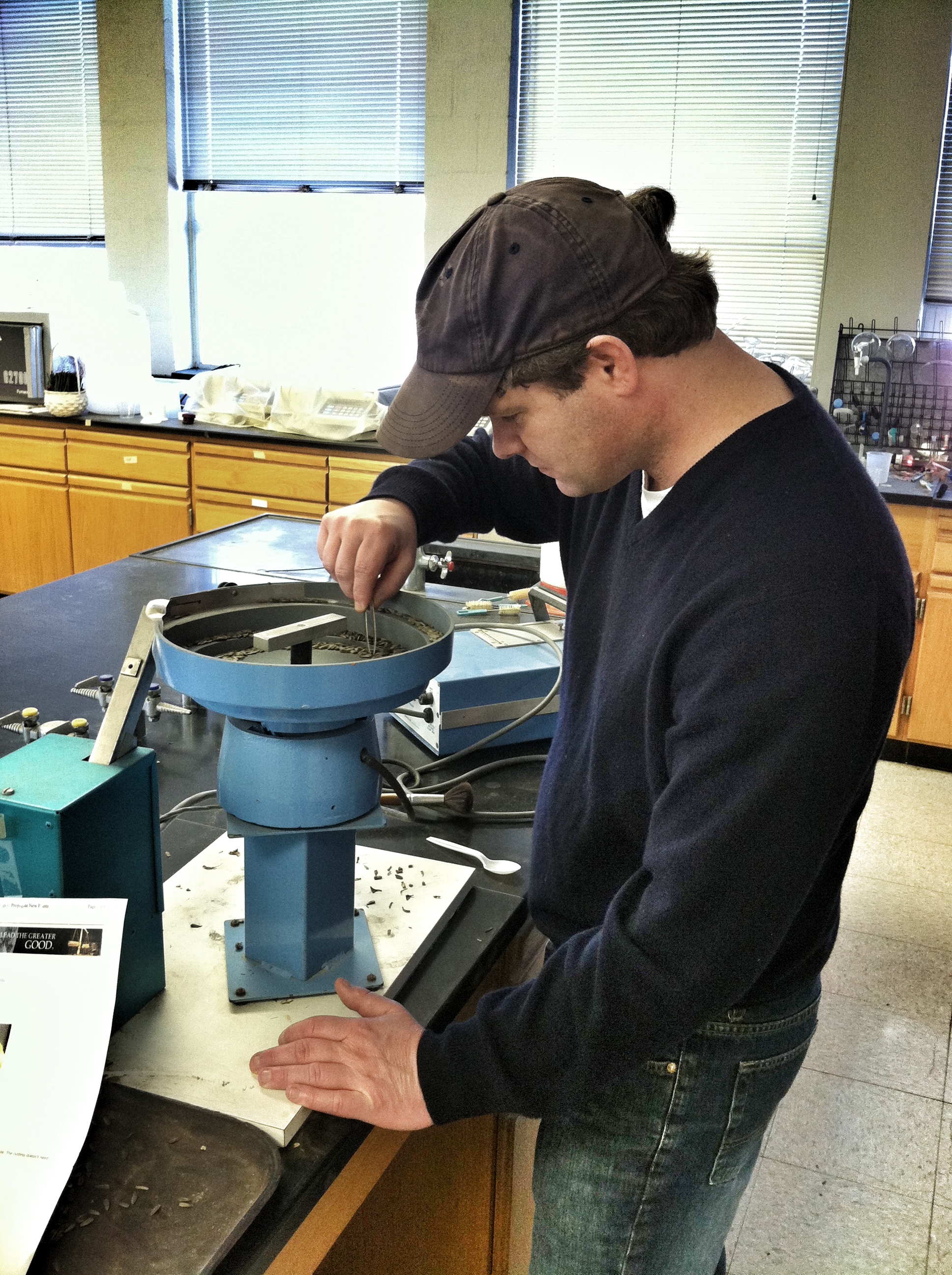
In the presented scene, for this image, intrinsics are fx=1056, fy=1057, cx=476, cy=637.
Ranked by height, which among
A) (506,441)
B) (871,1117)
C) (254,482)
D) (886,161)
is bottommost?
(871,1117)

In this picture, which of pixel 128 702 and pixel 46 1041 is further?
pixel 128 702

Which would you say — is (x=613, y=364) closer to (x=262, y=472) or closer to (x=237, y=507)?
(x=262, y=472)

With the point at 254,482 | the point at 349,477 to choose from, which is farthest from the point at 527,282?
the point at 254,482

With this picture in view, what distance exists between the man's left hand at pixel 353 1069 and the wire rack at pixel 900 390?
3.57 metres

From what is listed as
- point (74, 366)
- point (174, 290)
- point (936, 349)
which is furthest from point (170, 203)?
point (936, 349)

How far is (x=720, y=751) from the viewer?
29.1 inches

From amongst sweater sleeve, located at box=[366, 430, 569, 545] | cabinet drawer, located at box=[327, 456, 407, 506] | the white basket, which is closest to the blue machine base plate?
sweater sleeve, located at box=[366, 430, 569, 545]

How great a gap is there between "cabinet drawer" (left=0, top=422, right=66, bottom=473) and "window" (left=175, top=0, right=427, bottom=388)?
1020mm

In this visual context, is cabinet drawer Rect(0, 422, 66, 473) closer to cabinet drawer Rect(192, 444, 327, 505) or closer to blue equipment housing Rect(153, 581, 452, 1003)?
cabinet drawer Rect(192, 444, 327, 505)

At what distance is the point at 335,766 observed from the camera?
3.04ft

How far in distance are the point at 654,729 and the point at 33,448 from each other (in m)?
4.60

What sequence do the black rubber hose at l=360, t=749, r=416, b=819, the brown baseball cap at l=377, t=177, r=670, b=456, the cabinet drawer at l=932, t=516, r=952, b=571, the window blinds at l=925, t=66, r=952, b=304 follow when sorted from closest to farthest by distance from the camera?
the brown baseball cap at l=377, t=177, r=670, b=456 < the black rubber hose at l=360, t=749, r=416, b=819 < the cabinet drawer at l=932, t=516, r=952, b=571 < the window blinds at l=925, t=66, r=952, b=304

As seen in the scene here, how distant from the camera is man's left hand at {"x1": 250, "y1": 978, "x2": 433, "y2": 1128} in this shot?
2.77 feet

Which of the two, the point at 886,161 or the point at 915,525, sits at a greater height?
the point at 886,161
